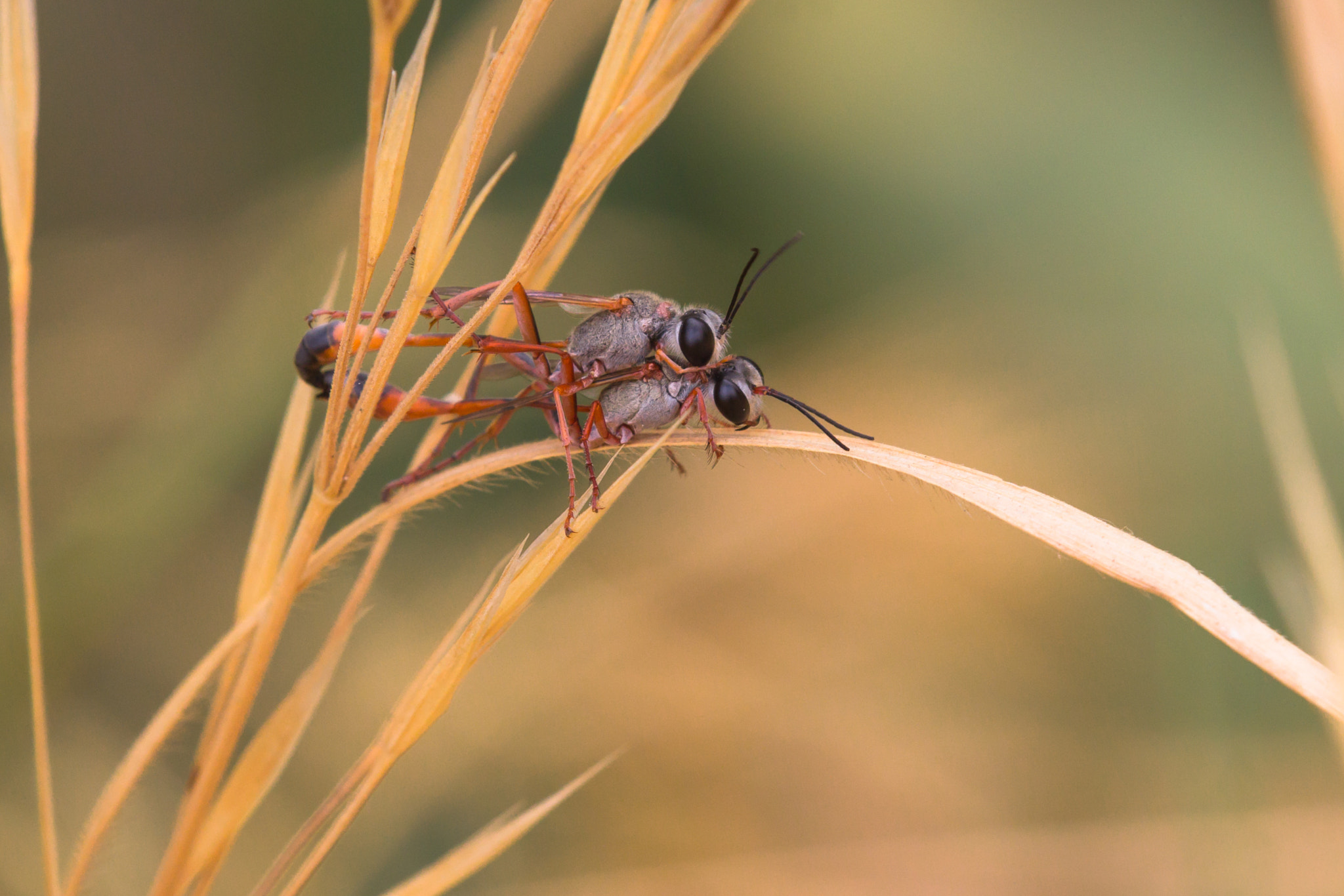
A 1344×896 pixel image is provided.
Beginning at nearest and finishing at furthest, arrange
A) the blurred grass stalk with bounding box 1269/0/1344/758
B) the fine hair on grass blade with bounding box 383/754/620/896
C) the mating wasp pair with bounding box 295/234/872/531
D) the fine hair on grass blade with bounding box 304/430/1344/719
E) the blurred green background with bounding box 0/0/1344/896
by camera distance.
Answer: the fine hair on grass blade with bounding box 304/430/1344/719 < the blurred grass stalk with bounding box 1269/0/1344/758 < the fine hair on grass blade with bounding box 383/754/620/896 < the mating wasp pair with bounding box 295/234/872/531 < the blurred green background with bounding box 0/0/1344/896

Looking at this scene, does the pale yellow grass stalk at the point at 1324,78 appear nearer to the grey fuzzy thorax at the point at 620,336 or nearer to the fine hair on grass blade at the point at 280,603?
the fine hair on grass blade at the point at 280,603

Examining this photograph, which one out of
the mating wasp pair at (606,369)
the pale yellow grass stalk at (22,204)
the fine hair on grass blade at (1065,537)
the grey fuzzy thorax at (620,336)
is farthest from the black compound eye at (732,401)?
the pale yellow grass stalk at (22,204)

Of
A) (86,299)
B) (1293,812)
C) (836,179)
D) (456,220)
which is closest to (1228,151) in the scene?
(836,179)

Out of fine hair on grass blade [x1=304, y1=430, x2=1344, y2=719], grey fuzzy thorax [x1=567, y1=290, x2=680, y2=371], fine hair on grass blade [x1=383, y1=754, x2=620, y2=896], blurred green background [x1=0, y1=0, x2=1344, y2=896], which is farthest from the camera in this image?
blurred green background [x1=0, y1=0, x2=1344, y2=896]

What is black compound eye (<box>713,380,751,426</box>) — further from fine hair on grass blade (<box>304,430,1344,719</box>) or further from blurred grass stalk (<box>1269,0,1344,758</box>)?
blurred grass stalk (<box>1269,0,1344,758</box>)

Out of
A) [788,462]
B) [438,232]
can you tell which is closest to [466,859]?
[438,232]

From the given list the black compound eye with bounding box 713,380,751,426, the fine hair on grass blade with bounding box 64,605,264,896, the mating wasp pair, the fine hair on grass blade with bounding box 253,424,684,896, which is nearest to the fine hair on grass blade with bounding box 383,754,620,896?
the fine hair on grass blade with bounding box 253,424,684,896
